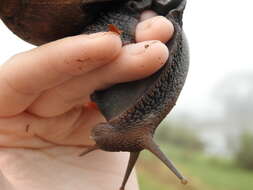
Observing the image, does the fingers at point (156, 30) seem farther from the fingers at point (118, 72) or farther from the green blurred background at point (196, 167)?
the green blurred background at point (196, 167)

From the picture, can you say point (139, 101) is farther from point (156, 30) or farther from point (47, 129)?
point (47, 129)

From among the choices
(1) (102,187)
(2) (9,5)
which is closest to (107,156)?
(1) (102,187)

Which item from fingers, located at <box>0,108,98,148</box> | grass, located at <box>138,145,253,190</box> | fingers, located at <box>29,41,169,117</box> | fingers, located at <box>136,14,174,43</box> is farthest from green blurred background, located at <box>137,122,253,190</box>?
fingers, located at <box>136,14,174,43</box>

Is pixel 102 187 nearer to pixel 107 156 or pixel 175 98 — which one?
pixel 107 156

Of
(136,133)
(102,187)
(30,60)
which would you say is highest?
(30,60)

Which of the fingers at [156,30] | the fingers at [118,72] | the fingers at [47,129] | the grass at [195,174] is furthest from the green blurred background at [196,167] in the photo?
the fingers at [156,30]

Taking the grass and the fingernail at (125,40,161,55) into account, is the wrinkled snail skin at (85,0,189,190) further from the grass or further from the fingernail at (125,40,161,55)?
the grass

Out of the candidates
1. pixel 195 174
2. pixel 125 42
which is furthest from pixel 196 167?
pixel 125 42
